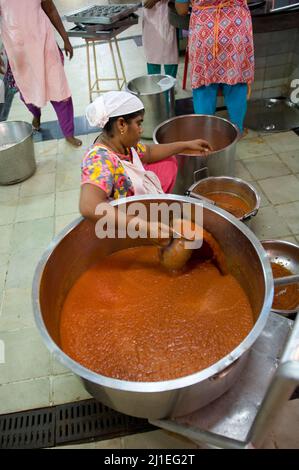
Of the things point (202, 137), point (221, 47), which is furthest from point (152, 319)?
point (221, 47)

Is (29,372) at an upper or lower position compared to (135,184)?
lower

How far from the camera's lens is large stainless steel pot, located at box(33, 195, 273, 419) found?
3.55ft

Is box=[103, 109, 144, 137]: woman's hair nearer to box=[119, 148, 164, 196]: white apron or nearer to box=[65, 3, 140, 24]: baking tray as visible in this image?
box=[119, 148, 164, 196]: white apron

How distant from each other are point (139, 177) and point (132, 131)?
0.86 ft

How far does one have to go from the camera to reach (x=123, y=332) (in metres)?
1.45

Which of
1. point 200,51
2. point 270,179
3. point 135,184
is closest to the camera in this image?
point 135,184

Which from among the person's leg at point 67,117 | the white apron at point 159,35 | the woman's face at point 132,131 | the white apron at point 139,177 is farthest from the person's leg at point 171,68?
the woman's face at point 132,131

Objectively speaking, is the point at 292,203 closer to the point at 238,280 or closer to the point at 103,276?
the point at 238,280

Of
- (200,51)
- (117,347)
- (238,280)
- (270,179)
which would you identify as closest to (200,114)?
(200,51)

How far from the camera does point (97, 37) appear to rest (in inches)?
137

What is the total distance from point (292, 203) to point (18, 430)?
7.65 feet

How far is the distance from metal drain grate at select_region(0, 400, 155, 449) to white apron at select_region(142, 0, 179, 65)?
3392 millimetres

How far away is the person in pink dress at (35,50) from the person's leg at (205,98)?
1272 millimetres

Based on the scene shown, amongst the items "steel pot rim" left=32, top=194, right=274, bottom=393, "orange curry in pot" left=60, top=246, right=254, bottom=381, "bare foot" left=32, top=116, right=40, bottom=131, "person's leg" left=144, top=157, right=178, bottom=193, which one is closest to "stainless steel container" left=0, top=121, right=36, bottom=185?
"bare foot" left=32, top=116, right=40, bottom=131
